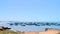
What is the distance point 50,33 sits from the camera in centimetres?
2302

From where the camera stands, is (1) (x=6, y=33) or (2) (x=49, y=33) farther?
(2) (x=49, y=33)

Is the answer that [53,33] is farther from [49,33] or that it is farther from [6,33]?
[6,33]

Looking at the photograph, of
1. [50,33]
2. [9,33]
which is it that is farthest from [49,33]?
[9,33]

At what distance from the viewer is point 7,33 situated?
18.3m

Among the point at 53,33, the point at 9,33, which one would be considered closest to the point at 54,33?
the point at 53,33

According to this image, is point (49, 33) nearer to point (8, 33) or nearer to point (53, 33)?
point (53, 33)

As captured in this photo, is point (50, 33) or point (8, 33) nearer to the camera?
point (8, 33)

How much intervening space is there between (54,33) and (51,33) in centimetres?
41

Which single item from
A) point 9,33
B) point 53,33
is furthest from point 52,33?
point 9,33

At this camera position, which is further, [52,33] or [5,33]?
[52,33]

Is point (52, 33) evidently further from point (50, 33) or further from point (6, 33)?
point (6, 33)

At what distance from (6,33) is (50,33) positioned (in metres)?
6.96

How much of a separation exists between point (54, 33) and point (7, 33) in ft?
22.5

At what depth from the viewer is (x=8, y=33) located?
1823 cm
